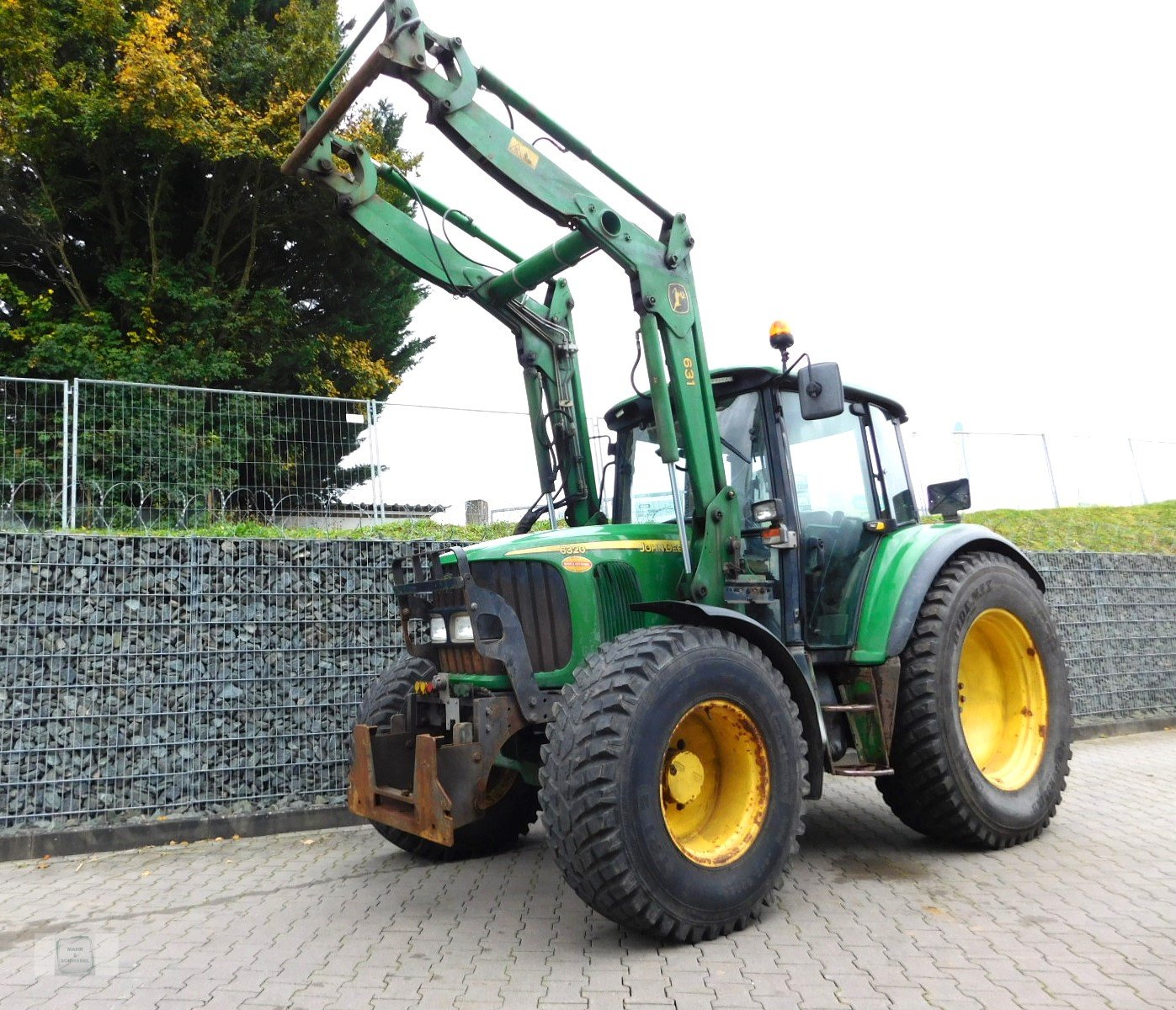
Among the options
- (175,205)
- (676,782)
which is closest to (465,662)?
(676,782)

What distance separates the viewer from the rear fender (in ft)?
13.2

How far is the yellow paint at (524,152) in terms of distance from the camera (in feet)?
13.9

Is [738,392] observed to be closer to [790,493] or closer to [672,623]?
[790,493]

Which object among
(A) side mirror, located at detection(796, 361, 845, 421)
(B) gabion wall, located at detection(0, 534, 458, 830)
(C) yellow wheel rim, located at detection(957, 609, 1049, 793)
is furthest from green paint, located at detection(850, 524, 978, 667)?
(B) gabion wall, located at detection(0, 534, 458, 830)

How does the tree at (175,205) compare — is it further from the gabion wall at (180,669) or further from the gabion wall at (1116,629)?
the gabion wall at (1116,629)

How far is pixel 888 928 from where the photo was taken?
3730 millimetres

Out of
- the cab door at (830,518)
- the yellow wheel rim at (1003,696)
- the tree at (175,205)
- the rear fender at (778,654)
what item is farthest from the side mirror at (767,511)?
the tree at (175,205)

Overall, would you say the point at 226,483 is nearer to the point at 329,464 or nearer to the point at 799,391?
the point at 329,464

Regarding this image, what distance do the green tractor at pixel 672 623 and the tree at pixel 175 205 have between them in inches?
291

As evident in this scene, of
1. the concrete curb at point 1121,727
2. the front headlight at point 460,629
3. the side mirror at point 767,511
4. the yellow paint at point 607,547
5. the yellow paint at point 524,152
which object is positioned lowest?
the concrete curb at point 1121,727

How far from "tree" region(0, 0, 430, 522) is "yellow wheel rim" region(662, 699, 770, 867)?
30.2 ft

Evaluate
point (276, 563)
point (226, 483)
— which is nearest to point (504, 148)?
point (276, 563)

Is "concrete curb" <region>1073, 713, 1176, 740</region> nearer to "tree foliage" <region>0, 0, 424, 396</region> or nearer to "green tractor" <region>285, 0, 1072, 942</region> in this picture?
"green tractor" <region>285, 0, 1072, 942</region>

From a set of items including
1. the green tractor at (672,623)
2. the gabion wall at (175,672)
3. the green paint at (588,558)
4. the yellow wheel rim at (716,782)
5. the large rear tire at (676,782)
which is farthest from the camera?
the gabion wall at (175,672)
